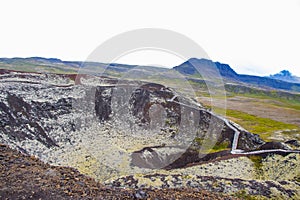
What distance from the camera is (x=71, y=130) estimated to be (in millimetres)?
36594

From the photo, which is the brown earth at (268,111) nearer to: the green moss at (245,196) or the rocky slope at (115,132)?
the rocky slope at (115,132)

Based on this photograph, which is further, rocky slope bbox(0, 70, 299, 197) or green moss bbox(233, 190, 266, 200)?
rocky slope bbox(0, 70, 299, 197)

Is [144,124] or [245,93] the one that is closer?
[144,124]

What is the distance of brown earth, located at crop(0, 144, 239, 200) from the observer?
9242mm

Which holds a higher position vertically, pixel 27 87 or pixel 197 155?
pixel 27 87

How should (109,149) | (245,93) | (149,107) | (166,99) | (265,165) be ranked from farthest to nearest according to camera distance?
(245,93) < (166,99) < (149,107) < (109,149) < (265,165)

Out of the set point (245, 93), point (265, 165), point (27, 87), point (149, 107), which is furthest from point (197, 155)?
point (245, 93)

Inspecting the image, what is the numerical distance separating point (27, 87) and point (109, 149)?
17.0 m

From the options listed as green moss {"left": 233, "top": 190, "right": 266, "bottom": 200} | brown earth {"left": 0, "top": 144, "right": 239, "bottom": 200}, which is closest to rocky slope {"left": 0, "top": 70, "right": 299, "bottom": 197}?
green moss {"left": 233, "top": 190, "right": 266, "bottom": 200}

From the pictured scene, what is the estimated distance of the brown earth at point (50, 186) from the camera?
9.24m

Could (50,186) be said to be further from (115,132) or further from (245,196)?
(115,132)

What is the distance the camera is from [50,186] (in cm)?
977

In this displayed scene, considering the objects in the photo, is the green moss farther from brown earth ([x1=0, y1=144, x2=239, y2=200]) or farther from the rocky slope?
brown earth ([x1=0, y1=144, x2=239, y2=200])

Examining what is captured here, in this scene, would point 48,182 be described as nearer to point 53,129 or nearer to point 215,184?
point 215,184
